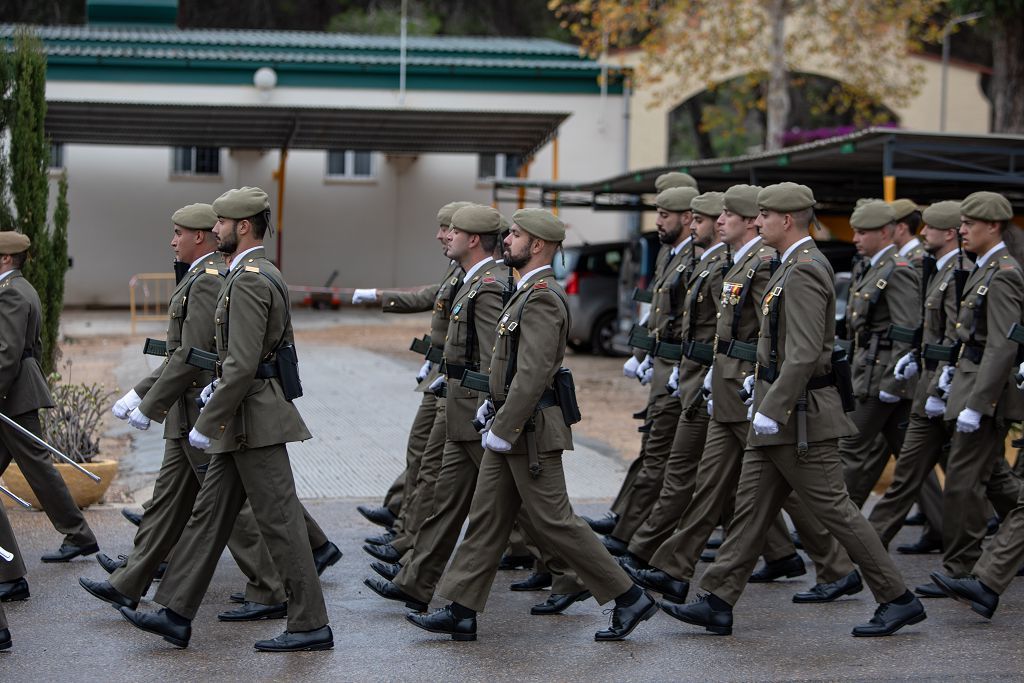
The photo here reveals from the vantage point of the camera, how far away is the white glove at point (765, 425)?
6.05m

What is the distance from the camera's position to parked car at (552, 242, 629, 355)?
19.3 m

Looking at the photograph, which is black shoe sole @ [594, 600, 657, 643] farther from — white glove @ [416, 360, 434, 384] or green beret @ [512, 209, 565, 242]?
white glove @ [416, 360, 434, 384]

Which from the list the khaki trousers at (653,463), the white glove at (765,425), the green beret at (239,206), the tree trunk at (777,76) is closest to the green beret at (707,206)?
the khaki trousers at (653,463)

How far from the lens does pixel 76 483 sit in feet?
28.7

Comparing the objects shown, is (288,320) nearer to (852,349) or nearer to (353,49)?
(852,349)

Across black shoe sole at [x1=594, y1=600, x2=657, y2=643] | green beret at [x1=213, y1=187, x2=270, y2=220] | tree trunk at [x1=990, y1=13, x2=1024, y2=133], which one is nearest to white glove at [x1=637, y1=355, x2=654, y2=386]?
black shoe sole at [x1=594, y1=600, x2=657, y2=643]

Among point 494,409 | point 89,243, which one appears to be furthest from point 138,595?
point 89,243

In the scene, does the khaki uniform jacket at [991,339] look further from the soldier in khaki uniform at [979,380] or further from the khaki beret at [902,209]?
the khaki beret at [902,209]

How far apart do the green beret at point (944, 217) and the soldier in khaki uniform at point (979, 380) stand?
0.58 m

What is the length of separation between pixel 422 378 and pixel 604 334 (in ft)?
40.1

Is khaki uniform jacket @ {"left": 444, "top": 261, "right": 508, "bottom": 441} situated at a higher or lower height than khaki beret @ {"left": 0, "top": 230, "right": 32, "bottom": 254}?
lower

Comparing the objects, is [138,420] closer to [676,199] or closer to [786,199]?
[786,199]

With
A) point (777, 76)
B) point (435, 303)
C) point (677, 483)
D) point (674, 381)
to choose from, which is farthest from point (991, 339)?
point (777, 76)

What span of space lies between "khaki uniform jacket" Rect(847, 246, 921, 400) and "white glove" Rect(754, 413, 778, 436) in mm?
2119
